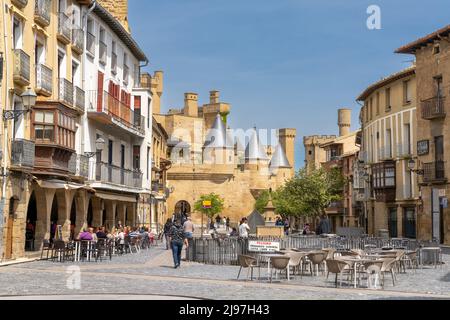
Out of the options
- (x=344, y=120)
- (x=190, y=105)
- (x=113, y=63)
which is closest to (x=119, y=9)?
(x=113, y=63)

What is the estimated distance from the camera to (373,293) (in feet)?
52.8

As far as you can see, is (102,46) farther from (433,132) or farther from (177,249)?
(433,132)

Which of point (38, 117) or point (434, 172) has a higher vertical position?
point (38, 117)

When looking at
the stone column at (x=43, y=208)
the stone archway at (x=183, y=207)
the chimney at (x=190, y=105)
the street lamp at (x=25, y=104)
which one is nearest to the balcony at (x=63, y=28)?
the street lamp at (x=25, y=104)

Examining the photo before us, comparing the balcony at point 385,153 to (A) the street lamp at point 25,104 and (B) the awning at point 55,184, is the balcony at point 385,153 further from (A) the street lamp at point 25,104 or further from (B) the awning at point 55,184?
(A) the street lamp at point 25,104

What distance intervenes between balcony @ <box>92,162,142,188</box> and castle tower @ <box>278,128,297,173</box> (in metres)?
75.7

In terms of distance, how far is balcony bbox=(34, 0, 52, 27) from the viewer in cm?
2664

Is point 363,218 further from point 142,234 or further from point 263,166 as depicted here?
A: point 263,166

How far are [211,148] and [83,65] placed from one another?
68.5 metres

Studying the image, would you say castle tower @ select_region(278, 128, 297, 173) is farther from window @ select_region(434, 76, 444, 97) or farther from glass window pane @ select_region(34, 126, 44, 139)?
glass window pane @ select_region(34, 126, 44, 139)

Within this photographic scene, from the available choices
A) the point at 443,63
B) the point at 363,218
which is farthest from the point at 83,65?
the point at 363,218

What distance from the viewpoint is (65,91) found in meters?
29.5

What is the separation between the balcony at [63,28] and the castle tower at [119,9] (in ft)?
37.7

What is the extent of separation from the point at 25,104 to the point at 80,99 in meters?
9.34
